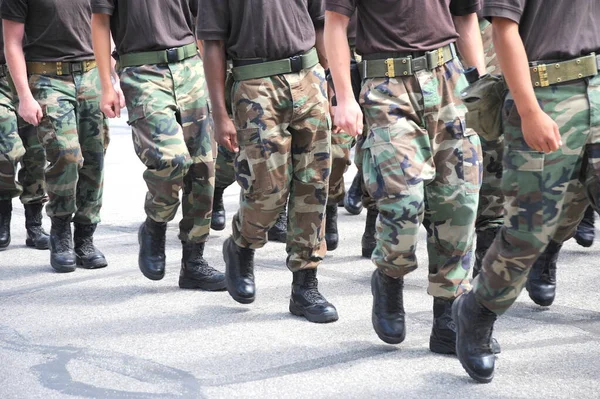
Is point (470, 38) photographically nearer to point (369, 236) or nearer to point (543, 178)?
point (543, 178)

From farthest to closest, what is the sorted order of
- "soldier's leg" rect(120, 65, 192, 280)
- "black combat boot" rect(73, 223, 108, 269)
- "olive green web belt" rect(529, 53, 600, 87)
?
"black combat boot" rect(73, 223, 108, 269) → "soldier's leg" rect(120, 65, 192, 280) → "olive green web belt" rect(529, 53, 600, 87)

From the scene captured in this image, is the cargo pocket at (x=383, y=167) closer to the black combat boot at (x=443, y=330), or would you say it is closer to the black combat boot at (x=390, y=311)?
the black combat boot at (x=390, y=311)

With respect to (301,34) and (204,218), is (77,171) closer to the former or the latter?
(204,218)

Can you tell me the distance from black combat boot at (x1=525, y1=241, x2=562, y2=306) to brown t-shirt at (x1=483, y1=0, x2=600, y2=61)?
180 centimetres

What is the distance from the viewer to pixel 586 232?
670 centimetres

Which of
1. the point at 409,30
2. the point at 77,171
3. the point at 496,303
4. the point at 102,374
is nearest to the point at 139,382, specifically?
the point at 102,374

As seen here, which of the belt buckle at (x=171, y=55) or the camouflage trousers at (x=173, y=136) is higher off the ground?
the belt buckle at (x=171, y=55)

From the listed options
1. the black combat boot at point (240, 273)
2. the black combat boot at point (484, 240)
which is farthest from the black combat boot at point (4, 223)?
the black combat boot at point (484, 240)

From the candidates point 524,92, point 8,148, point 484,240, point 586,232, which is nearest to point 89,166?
point 8,148

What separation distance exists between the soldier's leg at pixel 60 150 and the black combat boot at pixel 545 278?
2894mm

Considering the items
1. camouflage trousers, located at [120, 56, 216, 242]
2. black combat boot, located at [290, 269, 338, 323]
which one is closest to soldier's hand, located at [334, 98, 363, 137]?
black combat boot, located at [290, 269, 338, 323]

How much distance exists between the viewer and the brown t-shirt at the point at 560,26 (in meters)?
3.70

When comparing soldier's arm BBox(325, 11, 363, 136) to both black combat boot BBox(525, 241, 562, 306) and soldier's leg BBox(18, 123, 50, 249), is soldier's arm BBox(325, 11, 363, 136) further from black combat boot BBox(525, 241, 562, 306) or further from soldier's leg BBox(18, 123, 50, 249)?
soldier's leg BBox(18, 123, 50, 249)

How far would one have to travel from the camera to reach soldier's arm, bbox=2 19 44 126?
250 inches
